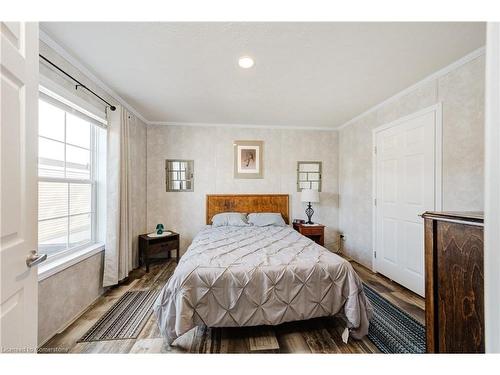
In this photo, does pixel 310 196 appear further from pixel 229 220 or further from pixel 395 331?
pixel 395 331

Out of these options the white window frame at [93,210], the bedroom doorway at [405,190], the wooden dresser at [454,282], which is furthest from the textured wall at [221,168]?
the wooden dresser at [454,282]

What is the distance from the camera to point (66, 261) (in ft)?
6.35

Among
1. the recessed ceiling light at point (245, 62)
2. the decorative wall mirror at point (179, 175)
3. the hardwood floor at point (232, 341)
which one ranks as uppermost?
the recessed ceiling light at point (245, 62)

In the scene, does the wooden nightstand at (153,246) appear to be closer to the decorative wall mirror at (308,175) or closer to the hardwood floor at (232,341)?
the hardwood floor at (232,341)

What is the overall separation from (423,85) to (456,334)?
252cm

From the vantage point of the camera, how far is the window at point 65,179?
1.83 metres

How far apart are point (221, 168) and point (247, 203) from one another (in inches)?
32.3

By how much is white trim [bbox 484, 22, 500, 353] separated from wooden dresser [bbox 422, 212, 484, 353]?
252 millimetres

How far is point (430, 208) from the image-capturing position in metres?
2.33

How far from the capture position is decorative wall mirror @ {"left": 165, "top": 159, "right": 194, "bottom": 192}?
12.7 ft

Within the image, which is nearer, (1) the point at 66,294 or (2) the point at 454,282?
(2) the point at 454,282

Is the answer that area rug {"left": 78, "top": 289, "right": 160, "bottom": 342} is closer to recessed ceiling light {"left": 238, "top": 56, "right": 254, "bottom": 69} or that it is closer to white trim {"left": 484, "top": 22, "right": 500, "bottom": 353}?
white trim {"left": 484, "top": 22, "right": 500, "bottom": 353}

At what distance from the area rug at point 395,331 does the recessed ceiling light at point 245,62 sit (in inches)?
103

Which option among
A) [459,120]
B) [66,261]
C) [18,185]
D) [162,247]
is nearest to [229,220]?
[162,247]
